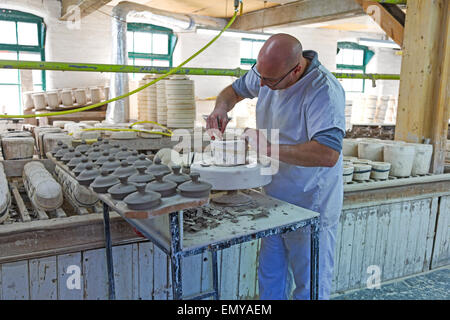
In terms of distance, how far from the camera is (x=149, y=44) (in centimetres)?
1049

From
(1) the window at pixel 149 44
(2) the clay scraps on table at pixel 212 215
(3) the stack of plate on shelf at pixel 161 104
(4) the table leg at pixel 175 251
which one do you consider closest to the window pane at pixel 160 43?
(1) the window at pixel 149 44

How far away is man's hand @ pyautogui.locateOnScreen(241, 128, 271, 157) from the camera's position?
2.00 meters

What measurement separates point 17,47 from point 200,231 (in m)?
8.95

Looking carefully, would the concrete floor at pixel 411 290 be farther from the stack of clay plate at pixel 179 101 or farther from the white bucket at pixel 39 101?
the white bucket at pixel 39 101

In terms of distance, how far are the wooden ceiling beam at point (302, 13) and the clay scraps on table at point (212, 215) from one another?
616 centimetres

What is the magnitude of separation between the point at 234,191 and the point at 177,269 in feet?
2.50

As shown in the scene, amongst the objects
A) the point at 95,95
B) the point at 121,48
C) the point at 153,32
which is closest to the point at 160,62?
the point at 153,32

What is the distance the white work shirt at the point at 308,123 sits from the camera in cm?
205

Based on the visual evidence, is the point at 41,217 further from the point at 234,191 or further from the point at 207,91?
the point at 207,91

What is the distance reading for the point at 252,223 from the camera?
178 centimetres

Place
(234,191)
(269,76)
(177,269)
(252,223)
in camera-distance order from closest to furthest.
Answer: (177,269) < (252,223) < (269,76) < (234,191)

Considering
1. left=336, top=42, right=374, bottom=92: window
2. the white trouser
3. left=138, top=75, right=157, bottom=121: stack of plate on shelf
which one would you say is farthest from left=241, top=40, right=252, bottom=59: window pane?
the white trouser

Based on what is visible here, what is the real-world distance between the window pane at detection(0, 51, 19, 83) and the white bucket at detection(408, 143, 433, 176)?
8734mm

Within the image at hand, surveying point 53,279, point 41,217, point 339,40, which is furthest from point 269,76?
point 339,40
